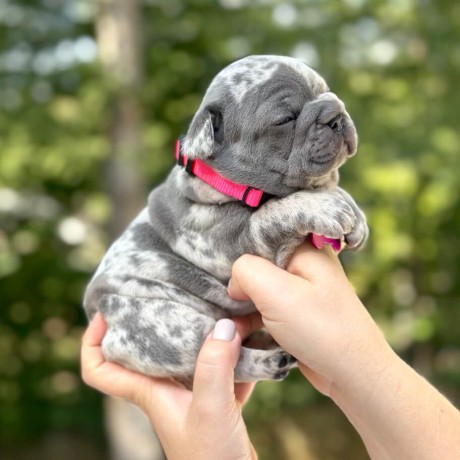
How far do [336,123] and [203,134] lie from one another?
0.40 metres

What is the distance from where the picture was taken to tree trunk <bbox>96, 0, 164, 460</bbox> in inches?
265

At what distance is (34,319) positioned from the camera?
28.6ft

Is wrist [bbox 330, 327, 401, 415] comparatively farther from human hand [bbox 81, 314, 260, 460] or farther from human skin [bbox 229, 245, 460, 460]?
human hand [bbox 81, 314, 260, 460]

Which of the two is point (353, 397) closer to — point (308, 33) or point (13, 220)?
point (308, 33)

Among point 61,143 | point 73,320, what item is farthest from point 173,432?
point 73,320

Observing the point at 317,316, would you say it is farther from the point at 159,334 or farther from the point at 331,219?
the point at 159,334

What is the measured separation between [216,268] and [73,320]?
273 inches

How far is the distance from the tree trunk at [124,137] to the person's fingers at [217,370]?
4.73m

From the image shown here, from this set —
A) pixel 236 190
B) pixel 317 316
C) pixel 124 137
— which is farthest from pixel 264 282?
pixel 124 137

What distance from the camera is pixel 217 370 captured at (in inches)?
78.5

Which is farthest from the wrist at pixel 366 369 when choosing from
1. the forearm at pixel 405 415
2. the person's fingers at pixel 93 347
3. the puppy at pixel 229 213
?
the person's fingers at pixel 93 347

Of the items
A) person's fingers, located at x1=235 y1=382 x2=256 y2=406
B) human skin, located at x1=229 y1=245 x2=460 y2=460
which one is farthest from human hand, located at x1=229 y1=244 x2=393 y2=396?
person's fingers, located at x1=235 y1=382 x2=256 y2=406

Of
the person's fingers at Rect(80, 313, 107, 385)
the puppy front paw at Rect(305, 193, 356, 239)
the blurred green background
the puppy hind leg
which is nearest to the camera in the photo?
the puppy front paw at Rect(305, 193, 356, 239)

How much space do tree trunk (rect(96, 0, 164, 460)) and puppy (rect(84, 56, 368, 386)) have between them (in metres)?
4.51
